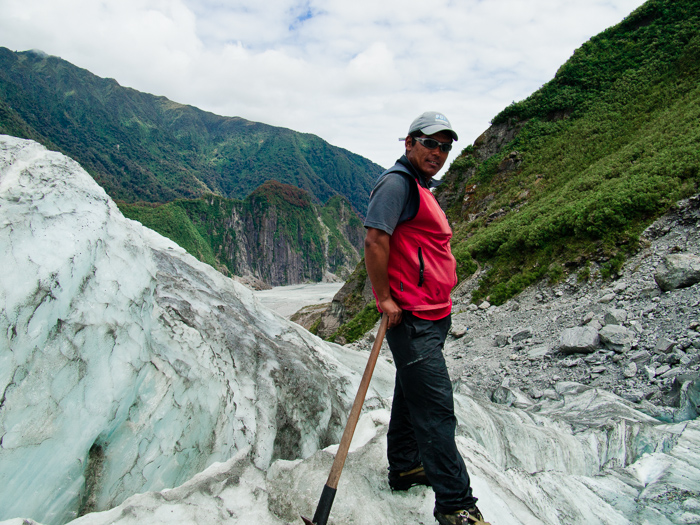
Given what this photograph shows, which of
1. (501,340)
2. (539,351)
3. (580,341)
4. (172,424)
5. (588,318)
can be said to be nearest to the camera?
(172,424)

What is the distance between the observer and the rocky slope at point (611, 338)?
18.4ft

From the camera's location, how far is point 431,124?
271 cm

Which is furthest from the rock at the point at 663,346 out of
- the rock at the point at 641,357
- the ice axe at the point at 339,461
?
the ice axe at the point at 339,461

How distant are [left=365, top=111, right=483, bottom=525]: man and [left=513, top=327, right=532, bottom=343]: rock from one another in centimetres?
757

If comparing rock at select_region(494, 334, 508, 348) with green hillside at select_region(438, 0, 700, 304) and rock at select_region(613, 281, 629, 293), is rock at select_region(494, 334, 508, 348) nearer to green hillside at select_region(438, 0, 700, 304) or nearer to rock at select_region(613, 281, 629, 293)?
rock at select_region(613, 281, 629, 293)

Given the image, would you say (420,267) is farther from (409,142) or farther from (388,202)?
(409,142)

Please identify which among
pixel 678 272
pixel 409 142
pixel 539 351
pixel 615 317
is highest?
pixel 409 142

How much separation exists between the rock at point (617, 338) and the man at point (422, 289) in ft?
18.5

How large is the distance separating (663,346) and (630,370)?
630 mm

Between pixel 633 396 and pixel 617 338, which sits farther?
pixel 617 338

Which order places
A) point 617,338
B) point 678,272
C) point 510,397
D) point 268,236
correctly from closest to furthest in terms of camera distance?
1. point 510,397
2. point 617,338
3. point 678,272
4. point 268,236

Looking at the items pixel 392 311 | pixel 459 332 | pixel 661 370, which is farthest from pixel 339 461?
pixel 459 332

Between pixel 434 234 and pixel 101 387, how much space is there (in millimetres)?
2638

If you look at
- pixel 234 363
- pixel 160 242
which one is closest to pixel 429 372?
pixel 234 363
